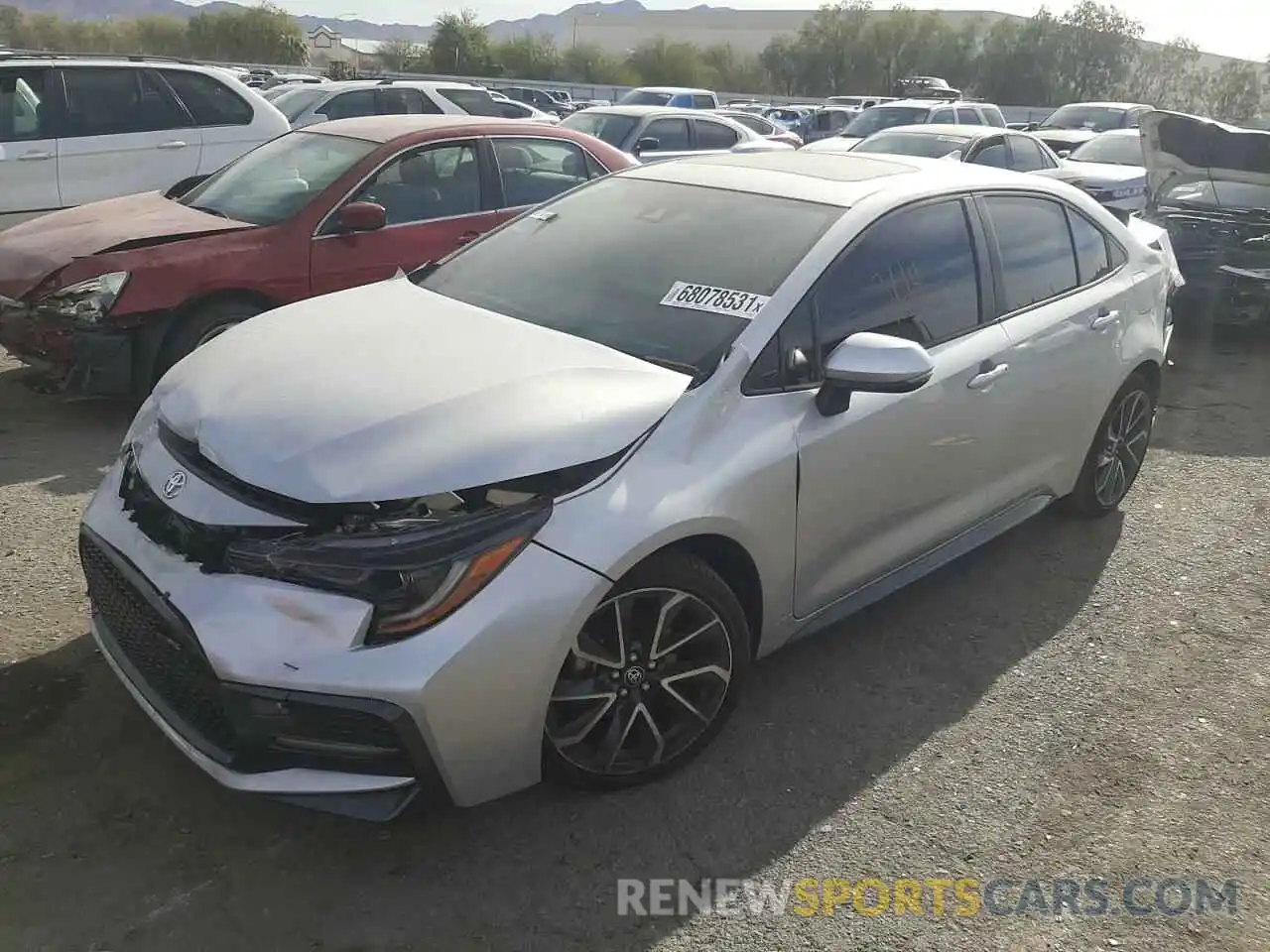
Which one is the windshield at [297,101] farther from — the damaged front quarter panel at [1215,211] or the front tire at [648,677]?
the front tire at [648,677]

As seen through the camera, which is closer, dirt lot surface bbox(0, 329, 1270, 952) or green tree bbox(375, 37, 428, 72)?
dirt lot surface bbox(0, 329, 1270, 952)

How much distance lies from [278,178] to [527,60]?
6334 cm

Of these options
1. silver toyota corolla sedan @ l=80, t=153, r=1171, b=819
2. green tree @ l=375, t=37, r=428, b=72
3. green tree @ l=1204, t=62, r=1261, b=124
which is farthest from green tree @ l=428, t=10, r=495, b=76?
silver toyota corolla sedan @ l=80, t=153, r=1171, b=819

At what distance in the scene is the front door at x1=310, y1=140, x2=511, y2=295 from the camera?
5977 millimetres

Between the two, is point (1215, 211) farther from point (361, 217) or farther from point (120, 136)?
point (120, 136)

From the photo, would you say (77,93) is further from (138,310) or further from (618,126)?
(618,126)

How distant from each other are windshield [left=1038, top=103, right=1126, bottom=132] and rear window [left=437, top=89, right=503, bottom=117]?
38.6 ft

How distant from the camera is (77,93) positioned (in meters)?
7.94

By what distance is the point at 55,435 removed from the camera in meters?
5.61

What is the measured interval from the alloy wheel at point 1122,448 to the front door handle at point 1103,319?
0.43m

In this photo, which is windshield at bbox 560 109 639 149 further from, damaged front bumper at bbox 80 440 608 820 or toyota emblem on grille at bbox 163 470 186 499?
damaged front bumper at bbox 80 440 608 820

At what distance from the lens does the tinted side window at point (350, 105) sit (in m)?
12.2

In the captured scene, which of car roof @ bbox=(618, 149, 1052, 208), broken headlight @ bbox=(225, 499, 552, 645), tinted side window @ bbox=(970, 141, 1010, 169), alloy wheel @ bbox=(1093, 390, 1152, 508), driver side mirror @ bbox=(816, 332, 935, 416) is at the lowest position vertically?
alloy wheel @ bbox=(1093, 390, 1152, 508)

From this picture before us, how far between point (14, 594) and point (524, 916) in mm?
2456
